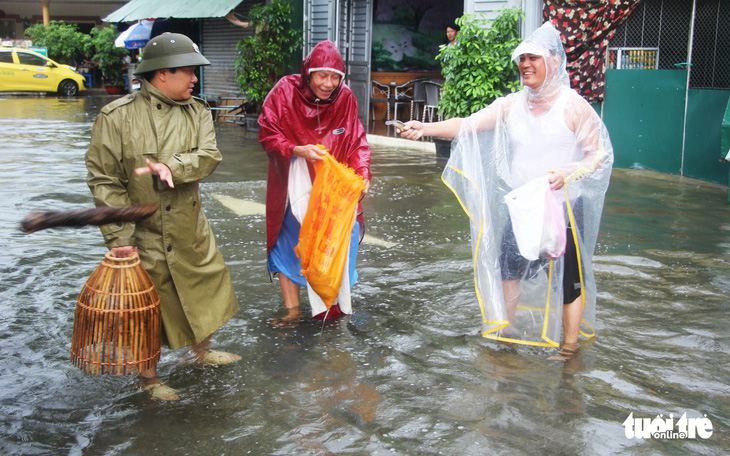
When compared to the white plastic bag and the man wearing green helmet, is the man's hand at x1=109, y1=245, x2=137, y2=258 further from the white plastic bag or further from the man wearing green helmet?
the white plastic bag

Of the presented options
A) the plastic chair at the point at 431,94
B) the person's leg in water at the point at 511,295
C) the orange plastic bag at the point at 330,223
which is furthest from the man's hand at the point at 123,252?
the plastic chair at the point at 431,94

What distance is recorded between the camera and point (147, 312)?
10.6ft

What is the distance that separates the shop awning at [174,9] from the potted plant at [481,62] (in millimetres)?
6716

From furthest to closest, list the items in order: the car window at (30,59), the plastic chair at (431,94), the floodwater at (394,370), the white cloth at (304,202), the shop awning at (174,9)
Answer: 1. the car window at (30,59)
2. the shop awning at (174,9)
3. the plastic chair at (431,94)
4. the white cloth at (304,202)
5. the floodwater at (394,370)

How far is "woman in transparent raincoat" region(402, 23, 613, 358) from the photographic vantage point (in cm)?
390

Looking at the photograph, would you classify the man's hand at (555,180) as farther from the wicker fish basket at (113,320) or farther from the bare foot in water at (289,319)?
the wicker fish basket at (113,320)

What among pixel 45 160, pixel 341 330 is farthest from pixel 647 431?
pixel 45 160

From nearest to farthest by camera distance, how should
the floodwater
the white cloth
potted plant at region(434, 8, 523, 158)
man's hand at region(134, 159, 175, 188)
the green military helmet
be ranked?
the floodwater → man's hand at region(134, 159, 175, 188) → the green military helmet → the white cloth → potted plant at region(434, 8, 523, 158)

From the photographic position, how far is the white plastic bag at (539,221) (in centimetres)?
382

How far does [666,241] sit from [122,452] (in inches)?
206

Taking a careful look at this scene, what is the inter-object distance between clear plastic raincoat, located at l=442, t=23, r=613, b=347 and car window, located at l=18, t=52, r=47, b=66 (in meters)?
25.2

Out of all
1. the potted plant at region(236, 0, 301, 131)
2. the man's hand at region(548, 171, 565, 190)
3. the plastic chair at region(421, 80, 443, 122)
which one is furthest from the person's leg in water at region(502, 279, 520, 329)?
the potted plant at region(236, 0, 301, 131)

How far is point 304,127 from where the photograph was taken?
4508 mm

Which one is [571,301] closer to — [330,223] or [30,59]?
[330,223]
